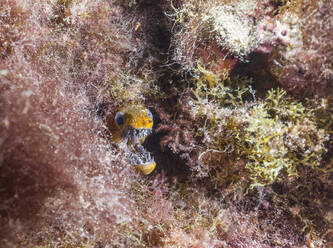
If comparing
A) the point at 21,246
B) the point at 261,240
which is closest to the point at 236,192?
the point at 261,240

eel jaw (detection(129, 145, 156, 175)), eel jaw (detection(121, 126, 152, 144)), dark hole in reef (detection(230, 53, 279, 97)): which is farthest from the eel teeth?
dark hole in reef (detection(230, 53, 279, 97))

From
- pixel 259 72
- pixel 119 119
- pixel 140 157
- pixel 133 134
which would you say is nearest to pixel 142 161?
pixel 140 157

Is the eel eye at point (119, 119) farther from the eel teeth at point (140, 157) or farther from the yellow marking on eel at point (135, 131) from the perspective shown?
the eel teeth at point (140, 157)

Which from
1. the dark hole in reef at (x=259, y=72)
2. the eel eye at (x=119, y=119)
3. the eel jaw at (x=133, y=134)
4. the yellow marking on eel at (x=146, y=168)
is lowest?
the yellow marking on eel at (x=146, y=168)

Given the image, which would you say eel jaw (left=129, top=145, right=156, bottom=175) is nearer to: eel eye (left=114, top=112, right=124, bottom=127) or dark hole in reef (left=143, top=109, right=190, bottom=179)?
dark hole in reef (left=143, top=109, right=190, bottom=179)

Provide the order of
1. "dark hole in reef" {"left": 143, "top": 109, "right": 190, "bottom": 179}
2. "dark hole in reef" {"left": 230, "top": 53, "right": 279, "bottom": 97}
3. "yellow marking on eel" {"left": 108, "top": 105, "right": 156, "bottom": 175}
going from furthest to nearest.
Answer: "dark hole in reef" {"left": 143, "top": 109, "right": 190, "bottom": 179}, "yellow marking on eel" {"left": 108, "top": 105, "right": 156, "bottom": 175}, "dark hole in reef" {"left": 230, "top": 53, "right": 279, "bottom": 97}

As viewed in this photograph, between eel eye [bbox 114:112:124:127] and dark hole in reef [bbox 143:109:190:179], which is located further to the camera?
dark hole in reef [bbox 143:109:190:179]

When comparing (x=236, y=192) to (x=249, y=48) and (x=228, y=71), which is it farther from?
(x=249, y=48)

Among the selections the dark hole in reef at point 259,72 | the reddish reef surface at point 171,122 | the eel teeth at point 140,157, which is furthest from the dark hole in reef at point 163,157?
the dark hole in reef at point 259,72
